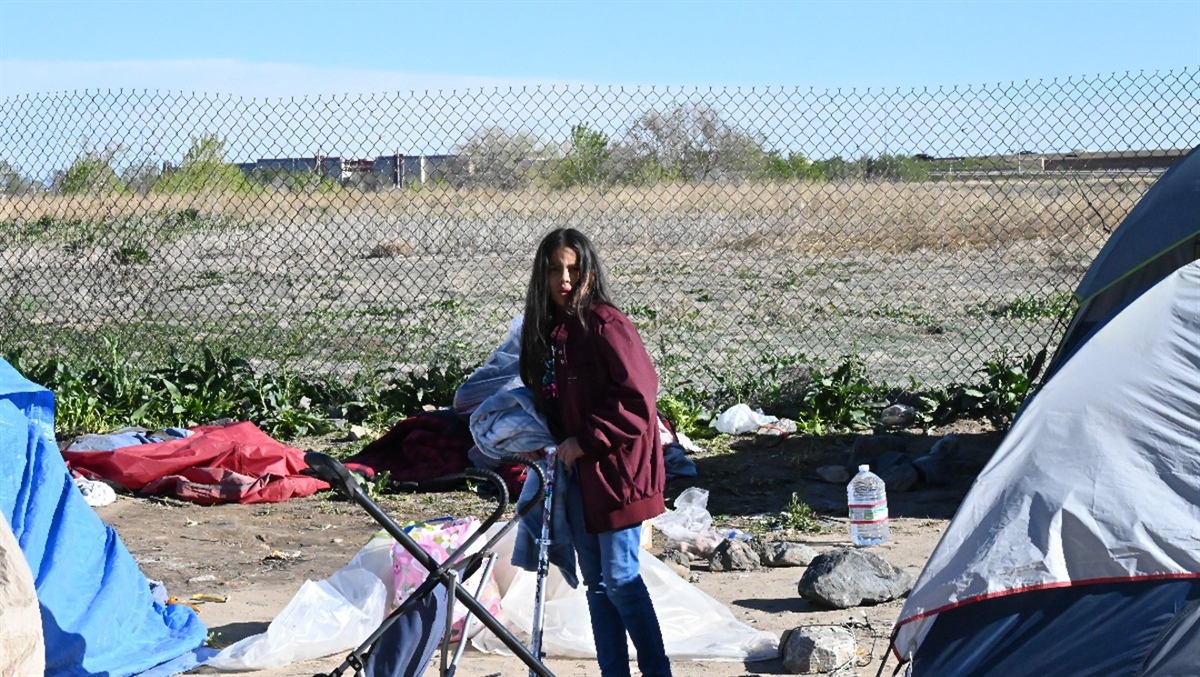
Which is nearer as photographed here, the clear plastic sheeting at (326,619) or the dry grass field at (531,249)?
the clear plastic sheeting at (326,619)

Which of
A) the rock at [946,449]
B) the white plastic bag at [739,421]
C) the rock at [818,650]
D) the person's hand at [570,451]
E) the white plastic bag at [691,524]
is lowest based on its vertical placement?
the white plastic bag at [739,421]

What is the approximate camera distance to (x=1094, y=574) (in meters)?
3.56


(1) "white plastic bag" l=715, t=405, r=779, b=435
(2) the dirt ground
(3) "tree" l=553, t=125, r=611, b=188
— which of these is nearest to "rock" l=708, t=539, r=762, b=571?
(2) the dirt ground

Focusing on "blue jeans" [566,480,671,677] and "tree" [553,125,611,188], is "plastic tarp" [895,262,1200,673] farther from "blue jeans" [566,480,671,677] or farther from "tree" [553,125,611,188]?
"tree" [553,125,611,188]

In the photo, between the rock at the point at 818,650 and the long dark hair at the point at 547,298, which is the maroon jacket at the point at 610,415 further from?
the rock at the point at 818,650

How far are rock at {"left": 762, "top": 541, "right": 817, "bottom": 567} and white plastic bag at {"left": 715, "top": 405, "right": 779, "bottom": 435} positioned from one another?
245 centimetres

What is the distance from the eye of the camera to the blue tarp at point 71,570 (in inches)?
176

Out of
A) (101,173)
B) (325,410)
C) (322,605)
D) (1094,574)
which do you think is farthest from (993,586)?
(101,173)

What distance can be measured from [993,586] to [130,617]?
9.74 feet

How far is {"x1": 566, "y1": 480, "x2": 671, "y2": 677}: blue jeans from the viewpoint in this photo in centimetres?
411

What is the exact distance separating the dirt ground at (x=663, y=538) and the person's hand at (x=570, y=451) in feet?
3.29

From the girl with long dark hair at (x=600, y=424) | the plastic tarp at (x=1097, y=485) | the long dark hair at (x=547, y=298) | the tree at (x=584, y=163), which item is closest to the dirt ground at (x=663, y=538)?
the girl with long dark hair at (x=600, y=424)

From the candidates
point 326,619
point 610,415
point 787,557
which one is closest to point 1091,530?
point 610,415

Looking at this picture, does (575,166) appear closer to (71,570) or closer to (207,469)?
(207,469)
